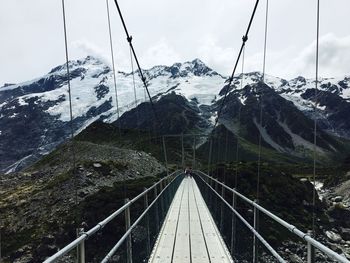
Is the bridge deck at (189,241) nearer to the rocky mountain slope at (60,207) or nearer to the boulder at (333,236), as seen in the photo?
the rocky mountain slope at (60,207)

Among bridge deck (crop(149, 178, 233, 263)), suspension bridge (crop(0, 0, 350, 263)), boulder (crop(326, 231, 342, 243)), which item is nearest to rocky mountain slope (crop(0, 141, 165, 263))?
bridge deck (crop(149, 178, 233, 263))

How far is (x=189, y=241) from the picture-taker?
10.9 meters

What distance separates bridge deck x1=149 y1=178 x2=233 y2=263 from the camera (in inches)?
366

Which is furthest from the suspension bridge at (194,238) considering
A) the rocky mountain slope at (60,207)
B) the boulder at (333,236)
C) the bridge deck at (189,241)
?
the boulder at (333,236)

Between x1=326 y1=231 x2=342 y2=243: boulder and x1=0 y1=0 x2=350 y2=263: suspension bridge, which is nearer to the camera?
x1=0 y1=0 x2=350 y2=263: suspension bridge

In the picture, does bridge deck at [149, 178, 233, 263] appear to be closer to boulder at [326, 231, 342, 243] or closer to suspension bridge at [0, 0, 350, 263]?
suspension bridge at [0, 0, 350, 263]

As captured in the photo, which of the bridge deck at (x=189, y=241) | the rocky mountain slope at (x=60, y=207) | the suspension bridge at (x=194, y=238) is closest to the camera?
the suspension bridge at (x=194, y=238)

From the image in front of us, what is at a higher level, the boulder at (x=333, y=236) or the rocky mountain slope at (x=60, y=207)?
the rocky mountain slope at (x=60, y=207)

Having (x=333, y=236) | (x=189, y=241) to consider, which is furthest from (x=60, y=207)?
(x=189, y=241)

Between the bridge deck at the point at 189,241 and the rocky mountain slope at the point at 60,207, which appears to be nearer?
the bridge deck at the point at 189,241

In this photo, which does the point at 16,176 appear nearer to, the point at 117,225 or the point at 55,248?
the point at 55,248

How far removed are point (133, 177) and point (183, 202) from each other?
36.0m

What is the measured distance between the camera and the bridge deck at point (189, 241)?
929 centimetres

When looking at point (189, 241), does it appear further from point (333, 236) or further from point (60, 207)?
point (333, 236)
